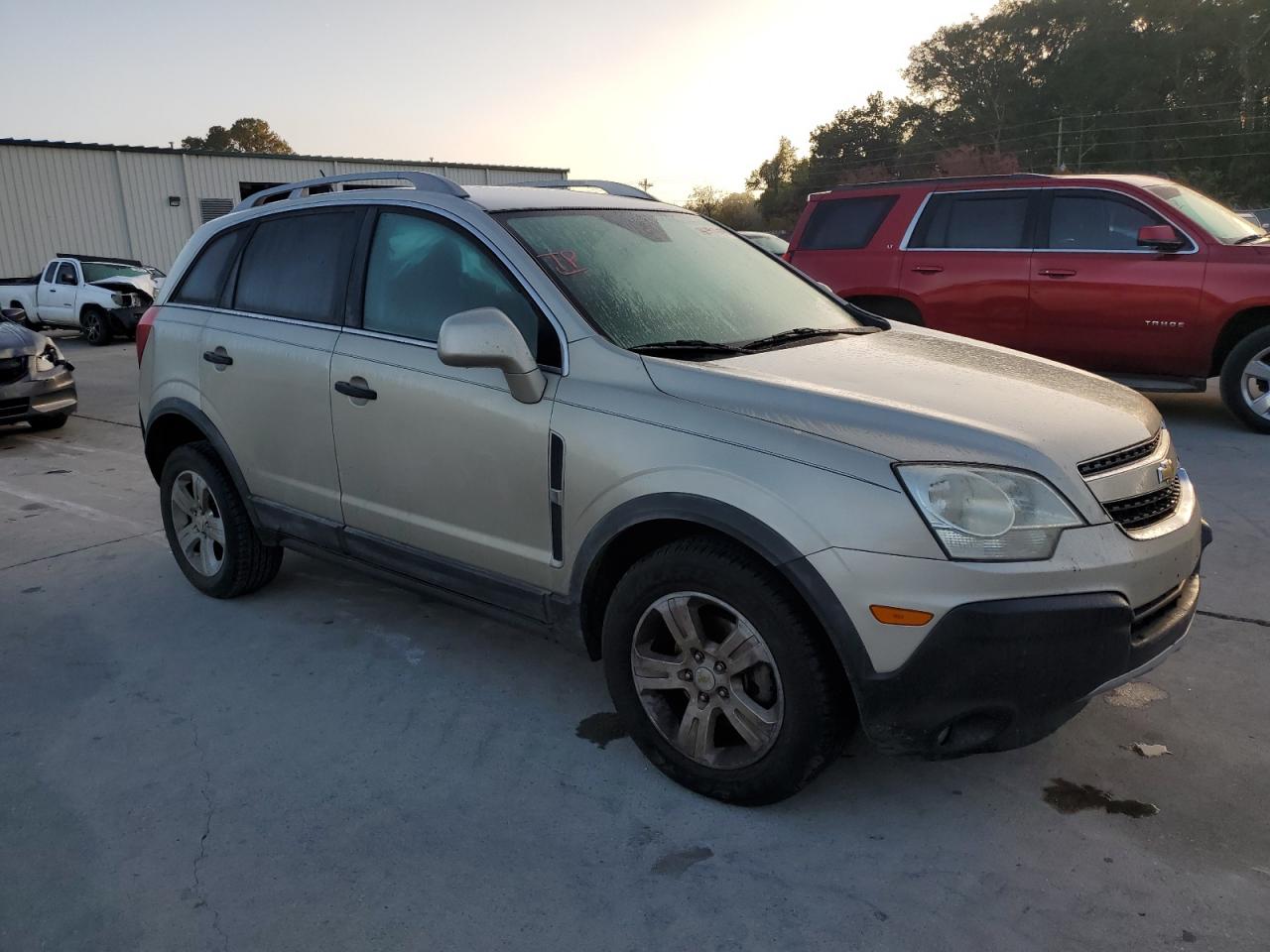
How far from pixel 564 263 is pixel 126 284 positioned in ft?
56.4

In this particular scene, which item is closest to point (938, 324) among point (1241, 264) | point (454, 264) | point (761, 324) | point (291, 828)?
point (1241, 264)

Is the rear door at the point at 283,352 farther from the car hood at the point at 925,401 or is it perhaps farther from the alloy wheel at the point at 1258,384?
the alloy wheel at the point at 1258,384

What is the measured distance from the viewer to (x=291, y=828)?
2.84 m

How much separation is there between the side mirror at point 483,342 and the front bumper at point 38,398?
746 cm

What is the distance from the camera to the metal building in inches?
1105

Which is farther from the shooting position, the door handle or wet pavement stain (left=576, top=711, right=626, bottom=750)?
the door handle

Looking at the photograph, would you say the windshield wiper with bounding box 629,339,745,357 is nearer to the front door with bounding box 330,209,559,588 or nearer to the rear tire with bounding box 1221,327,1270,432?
the front door with bounding box 330,209,559,588

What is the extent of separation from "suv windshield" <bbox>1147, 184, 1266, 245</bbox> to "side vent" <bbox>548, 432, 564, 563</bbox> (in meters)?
6.40

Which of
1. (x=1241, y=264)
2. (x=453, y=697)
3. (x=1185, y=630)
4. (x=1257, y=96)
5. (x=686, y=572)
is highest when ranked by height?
(x=1257, y=96)

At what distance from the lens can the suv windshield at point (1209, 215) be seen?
24.3 feet

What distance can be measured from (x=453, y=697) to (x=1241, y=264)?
21.5 ft

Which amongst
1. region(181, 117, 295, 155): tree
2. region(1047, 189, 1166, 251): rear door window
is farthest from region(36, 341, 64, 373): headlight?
region(181, 117, 295, 155): tree

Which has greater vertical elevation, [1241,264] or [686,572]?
[1241,264]

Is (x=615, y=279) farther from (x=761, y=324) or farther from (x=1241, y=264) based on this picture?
(x=1241, y=264)
